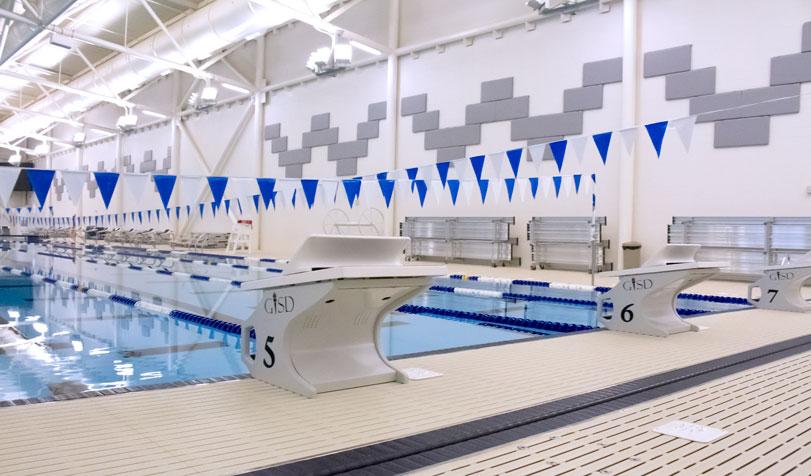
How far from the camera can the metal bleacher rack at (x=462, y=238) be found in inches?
517

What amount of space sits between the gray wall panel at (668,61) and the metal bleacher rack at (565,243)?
9.45ft

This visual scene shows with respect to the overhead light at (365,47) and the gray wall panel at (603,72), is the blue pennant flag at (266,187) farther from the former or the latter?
the gray wall panel at (603,72)

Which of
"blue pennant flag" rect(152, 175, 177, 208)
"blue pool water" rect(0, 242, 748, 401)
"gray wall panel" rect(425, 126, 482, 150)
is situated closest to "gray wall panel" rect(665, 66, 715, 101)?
"gray wall panel" rect(425, 126, 482, 150)

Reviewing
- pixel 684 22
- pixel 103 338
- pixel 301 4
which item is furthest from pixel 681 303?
pixel 301 4

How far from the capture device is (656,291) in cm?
474

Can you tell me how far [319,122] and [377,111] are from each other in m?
2.55

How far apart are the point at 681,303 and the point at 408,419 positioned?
264 inches

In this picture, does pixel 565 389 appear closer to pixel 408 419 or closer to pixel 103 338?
pixel 408 419

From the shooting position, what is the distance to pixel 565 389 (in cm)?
309

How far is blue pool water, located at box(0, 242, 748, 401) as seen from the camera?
154 inches

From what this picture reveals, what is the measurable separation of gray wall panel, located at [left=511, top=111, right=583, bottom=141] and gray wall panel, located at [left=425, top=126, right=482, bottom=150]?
3.35 ft

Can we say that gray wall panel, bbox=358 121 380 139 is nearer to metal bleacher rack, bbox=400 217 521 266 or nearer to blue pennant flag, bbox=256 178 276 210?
metal bleacher rack, bbox=400 217 521 266

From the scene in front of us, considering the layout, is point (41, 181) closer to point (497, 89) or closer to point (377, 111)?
point (497, 89)

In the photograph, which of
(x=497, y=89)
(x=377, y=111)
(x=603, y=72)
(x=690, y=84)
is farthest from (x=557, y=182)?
(x=377, y=111)
